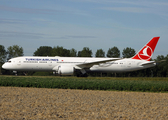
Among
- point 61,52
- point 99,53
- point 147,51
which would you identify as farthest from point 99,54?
point 147,51

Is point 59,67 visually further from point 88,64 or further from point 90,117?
point 90,117

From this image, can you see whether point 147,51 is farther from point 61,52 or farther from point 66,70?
point 61,52

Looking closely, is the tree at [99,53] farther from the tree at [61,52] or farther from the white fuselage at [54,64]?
the white fuselage at [54,64]

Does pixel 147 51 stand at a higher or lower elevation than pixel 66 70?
higher

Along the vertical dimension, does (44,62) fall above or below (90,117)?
above

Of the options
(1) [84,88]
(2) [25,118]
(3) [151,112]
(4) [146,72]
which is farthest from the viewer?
(4) [146,72]

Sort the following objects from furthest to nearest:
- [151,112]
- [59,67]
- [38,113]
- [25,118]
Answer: [59,67] < [151,112] < [38,113] < [25,118]

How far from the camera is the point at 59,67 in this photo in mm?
33469

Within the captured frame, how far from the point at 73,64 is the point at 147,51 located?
455 inches

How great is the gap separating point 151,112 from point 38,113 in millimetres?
4520

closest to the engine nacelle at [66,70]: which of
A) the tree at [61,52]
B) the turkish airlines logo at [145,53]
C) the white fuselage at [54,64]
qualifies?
the white fuselage at [54,64]

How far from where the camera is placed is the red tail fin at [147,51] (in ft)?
125

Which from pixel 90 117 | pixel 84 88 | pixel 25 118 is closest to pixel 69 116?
pixel 90 117

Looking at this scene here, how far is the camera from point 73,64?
35.0 metres
